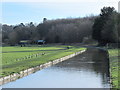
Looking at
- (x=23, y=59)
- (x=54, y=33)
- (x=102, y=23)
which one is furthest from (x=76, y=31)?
(x=23, y=59)

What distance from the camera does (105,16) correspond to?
7606cm

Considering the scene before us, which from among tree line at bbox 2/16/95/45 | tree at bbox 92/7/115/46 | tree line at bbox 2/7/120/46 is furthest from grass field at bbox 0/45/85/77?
tree line at bbox 2/16/95/45

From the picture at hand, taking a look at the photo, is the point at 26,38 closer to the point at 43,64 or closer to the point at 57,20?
the point at 57,20

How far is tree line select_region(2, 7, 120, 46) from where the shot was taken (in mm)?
69000

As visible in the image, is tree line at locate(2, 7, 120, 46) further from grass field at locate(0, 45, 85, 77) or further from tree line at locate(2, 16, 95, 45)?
grass field at locate(0, 45, 85, 77)

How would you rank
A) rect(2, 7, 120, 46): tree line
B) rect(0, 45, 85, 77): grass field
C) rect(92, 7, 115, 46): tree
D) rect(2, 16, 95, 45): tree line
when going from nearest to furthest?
rect(0, 45, 85, 77): grass field < rect(2, 7, 120, 46): tree line < rect(92, 7, 115, 46): tree < rect(2, 16, 95, 45): tree line

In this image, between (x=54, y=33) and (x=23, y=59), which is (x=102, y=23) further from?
(x=54, y=33)

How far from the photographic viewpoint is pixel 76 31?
12381cm

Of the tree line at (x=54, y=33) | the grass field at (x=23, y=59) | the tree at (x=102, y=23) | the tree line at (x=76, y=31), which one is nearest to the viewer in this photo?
the grass field at (x=23, y=59)

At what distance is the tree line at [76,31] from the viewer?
69.0 meters

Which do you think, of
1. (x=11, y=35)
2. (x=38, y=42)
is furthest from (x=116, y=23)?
(x=11, y=35)

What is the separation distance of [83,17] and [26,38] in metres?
41.5

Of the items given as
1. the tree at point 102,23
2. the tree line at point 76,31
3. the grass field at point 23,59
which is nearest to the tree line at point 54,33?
the tree line at point 76,31

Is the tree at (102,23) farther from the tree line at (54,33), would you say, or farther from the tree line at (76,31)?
the tree line at (54,33)
